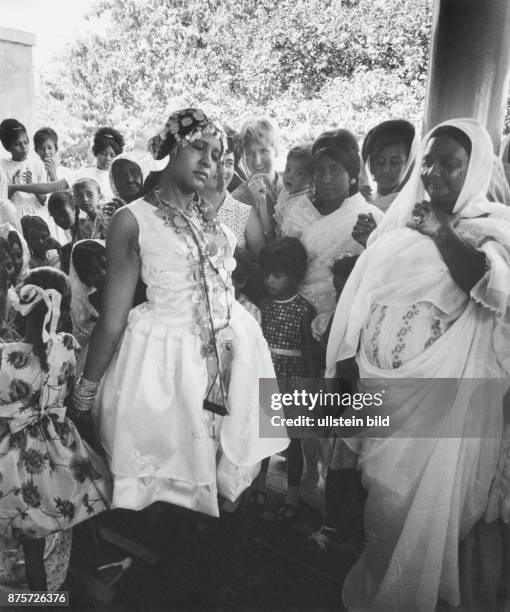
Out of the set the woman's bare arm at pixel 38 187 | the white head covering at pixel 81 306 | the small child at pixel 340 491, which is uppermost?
the woman's bare arm at pixel 38 187

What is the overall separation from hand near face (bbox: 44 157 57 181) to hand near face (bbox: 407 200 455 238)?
7.85 ft

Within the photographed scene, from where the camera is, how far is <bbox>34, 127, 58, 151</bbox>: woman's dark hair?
9.15 ft

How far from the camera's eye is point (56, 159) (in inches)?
116

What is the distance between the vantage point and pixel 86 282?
1691 millimetres

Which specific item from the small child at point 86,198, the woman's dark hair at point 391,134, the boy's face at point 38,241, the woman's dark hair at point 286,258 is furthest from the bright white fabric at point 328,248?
the boy's face at point 38,241

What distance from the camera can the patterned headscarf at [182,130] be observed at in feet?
4.18

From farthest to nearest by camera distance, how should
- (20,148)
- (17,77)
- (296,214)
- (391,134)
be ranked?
(20,148) < (17,77) < (296,214) < (391,134)

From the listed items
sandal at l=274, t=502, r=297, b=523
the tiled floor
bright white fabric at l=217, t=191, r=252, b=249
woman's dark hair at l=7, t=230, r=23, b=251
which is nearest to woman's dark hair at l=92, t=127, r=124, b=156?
bright white fabric at l=217, t=191, r=252, b=249

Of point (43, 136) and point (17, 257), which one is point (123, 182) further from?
point (43, 136)

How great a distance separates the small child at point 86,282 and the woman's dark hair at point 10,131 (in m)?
1.32

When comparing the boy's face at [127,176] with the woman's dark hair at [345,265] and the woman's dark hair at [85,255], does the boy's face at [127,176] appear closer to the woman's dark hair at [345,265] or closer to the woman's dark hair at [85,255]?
the woman's dark hair at [85,255]

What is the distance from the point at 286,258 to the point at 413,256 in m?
0.58

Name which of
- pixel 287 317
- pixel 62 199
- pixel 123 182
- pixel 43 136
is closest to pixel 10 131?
pixel 43 136

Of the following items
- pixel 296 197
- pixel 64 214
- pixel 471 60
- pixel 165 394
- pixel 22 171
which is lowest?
pixel 165 394
